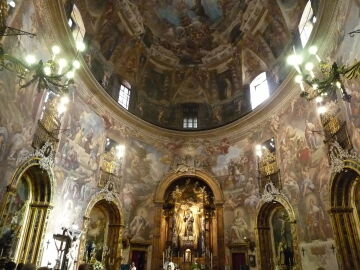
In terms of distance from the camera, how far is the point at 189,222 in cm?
2073

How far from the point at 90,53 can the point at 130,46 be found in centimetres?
466

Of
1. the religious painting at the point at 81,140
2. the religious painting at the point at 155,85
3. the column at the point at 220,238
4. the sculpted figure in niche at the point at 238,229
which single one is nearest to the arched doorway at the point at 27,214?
the religious painting at the point at 81,140

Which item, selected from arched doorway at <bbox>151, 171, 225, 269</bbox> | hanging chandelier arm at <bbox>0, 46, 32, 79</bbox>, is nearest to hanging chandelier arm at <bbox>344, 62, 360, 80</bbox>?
hanging chandelier arm at <bbox>0, 46, 32, 79</bbox>

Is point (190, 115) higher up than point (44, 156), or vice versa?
point (190, 115)

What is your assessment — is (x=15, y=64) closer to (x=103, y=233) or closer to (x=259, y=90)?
(x=103, y=233)

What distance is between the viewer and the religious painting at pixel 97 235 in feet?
54.3

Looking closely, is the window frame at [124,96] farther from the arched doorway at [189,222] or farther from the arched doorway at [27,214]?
the arched doorway at [27,214]

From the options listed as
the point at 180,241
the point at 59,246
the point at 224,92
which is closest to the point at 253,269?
the point at 180,241

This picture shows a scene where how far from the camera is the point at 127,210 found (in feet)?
62.1

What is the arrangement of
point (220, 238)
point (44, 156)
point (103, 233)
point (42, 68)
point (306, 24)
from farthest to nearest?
point (220, 238)
point (103, 233)
point (306, 24)
point (44, 156)
point (42, 68)

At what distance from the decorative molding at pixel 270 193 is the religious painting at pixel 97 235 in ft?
35.0

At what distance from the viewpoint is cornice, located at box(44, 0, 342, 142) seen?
13.7 m

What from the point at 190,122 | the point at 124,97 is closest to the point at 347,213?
the point at 190,122

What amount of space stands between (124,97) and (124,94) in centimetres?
29
